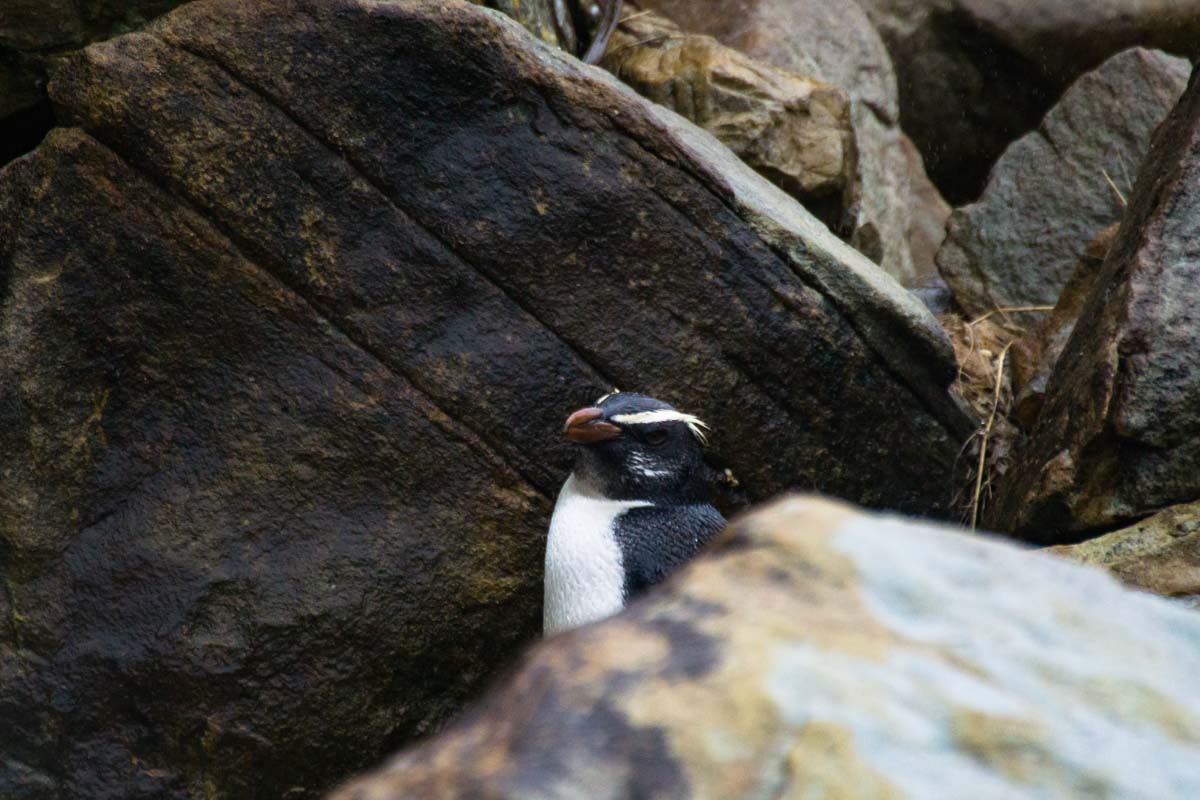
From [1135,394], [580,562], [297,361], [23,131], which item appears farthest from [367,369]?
[1135,394]

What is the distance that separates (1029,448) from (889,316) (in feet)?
2.50

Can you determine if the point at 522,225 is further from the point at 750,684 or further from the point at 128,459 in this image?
the point at 750,684

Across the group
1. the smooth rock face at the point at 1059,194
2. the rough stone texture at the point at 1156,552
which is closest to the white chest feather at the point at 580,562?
the rough stone texture at the point at 1156,552

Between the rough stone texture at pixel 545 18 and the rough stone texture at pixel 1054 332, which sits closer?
the rough stone texture at pixel 545 18

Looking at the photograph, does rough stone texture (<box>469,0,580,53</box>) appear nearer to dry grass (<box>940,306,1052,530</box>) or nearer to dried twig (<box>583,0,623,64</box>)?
dried twig (<box>583,0,623,64</box>)

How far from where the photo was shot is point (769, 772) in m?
1.41

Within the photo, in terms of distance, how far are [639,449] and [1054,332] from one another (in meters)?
2.49

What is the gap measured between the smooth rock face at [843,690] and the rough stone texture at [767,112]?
4.37 m

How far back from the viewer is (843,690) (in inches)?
57.5

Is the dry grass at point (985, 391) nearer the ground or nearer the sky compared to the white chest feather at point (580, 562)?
nearer the ground

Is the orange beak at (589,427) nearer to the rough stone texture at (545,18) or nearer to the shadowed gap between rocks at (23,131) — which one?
the rough stone texture at (545,18)

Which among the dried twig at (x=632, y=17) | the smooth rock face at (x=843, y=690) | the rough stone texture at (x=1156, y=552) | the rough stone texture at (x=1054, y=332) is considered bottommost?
the rough stone texture at (x=1054, y=332)

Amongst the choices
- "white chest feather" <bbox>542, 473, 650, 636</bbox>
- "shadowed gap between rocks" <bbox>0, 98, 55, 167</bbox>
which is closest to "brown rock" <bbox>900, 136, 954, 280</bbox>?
"white chest feather" <bbox>542, 473, 650, 636</bbox>

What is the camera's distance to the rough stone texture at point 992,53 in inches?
333
